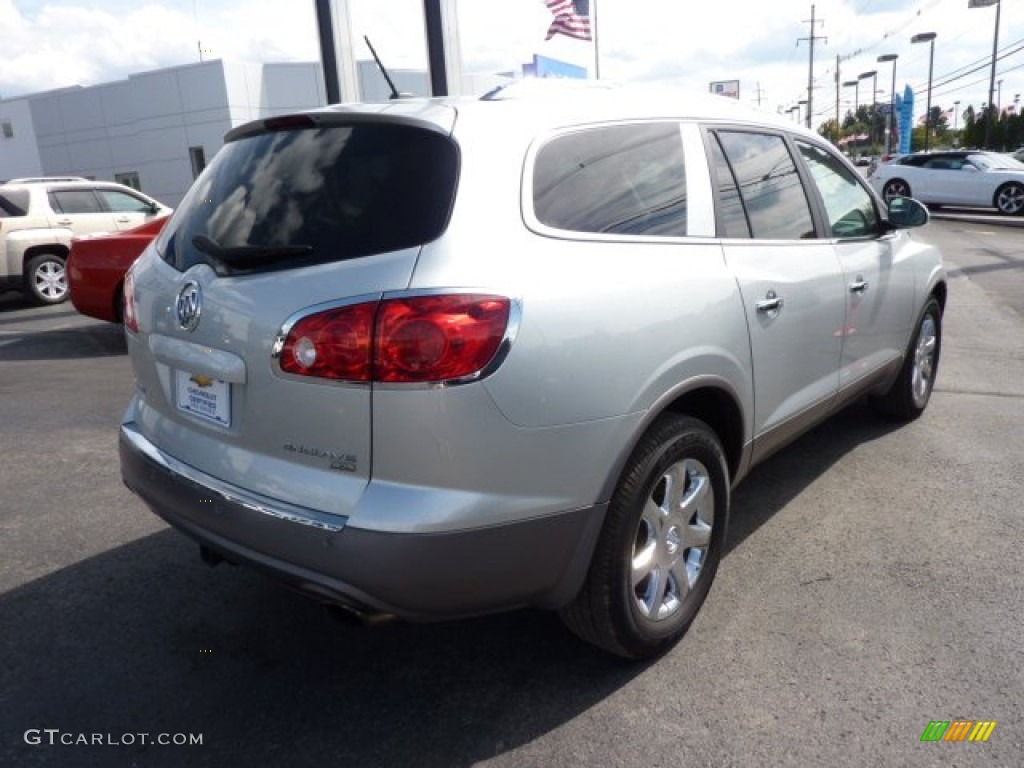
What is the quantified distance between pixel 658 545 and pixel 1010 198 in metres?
21.1

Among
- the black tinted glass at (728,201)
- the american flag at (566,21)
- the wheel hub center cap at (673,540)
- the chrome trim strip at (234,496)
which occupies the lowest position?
the wheel hub center cap at (673,540)

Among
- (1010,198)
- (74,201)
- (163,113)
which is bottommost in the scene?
(1010,198)

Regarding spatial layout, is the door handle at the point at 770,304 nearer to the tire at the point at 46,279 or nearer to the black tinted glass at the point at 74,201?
the tire at the point at 46,279

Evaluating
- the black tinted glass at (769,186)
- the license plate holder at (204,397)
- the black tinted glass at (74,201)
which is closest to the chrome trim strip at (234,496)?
the license plate holder at (204,397)

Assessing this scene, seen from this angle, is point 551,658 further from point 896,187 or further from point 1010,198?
point 896,187

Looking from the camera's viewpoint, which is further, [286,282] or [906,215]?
[906,215]

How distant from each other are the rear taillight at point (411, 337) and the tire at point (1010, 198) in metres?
21.4

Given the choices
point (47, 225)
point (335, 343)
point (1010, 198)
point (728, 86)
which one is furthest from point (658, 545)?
point (728, 86)

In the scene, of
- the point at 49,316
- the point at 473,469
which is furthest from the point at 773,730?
the point at 49,316

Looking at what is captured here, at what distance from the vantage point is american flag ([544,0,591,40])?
2197cm

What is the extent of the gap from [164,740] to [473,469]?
124cm

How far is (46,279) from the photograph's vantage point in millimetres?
11312

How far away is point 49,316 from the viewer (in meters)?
10.6

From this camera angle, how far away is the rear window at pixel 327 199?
221cm
